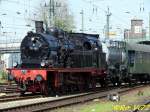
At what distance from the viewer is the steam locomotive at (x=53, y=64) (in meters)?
21.9

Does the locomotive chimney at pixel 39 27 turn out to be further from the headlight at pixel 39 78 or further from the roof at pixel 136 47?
the roof at pixel 136 47

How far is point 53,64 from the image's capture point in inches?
880

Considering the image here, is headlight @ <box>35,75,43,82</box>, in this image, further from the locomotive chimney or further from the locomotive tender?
the locomotive tender

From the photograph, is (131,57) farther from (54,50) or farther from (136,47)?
(54,50)

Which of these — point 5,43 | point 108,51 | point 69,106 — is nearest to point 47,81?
point 69,106

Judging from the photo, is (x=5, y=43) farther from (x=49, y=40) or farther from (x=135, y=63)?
(x=49, y=40)

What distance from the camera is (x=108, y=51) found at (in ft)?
101

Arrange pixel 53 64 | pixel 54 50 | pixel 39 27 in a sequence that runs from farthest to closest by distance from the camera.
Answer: pixel 39 27 < pixel 54 50 < pixel 53 64

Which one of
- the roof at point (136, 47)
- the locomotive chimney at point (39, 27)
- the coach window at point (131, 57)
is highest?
the locomotive chimney at point (39, 27)

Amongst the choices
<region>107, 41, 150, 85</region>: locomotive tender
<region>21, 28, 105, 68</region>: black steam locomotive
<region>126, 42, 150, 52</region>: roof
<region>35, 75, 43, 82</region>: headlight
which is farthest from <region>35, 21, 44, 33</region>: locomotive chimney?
<region>126, 42, 150, 52</region>: roof

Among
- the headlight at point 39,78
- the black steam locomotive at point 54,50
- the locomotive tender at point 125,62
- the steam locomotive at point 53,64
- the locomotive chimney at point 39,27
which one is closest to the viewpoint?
the headlight at point 39,78

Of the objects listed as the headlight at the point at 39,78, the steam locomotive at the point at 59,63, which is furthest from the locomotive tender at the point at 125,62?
the headlight at the point at 39,78

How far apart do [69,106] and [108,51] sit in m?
13.4

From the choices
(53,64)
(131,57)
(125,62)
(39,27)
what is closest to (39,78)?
(53,64)
